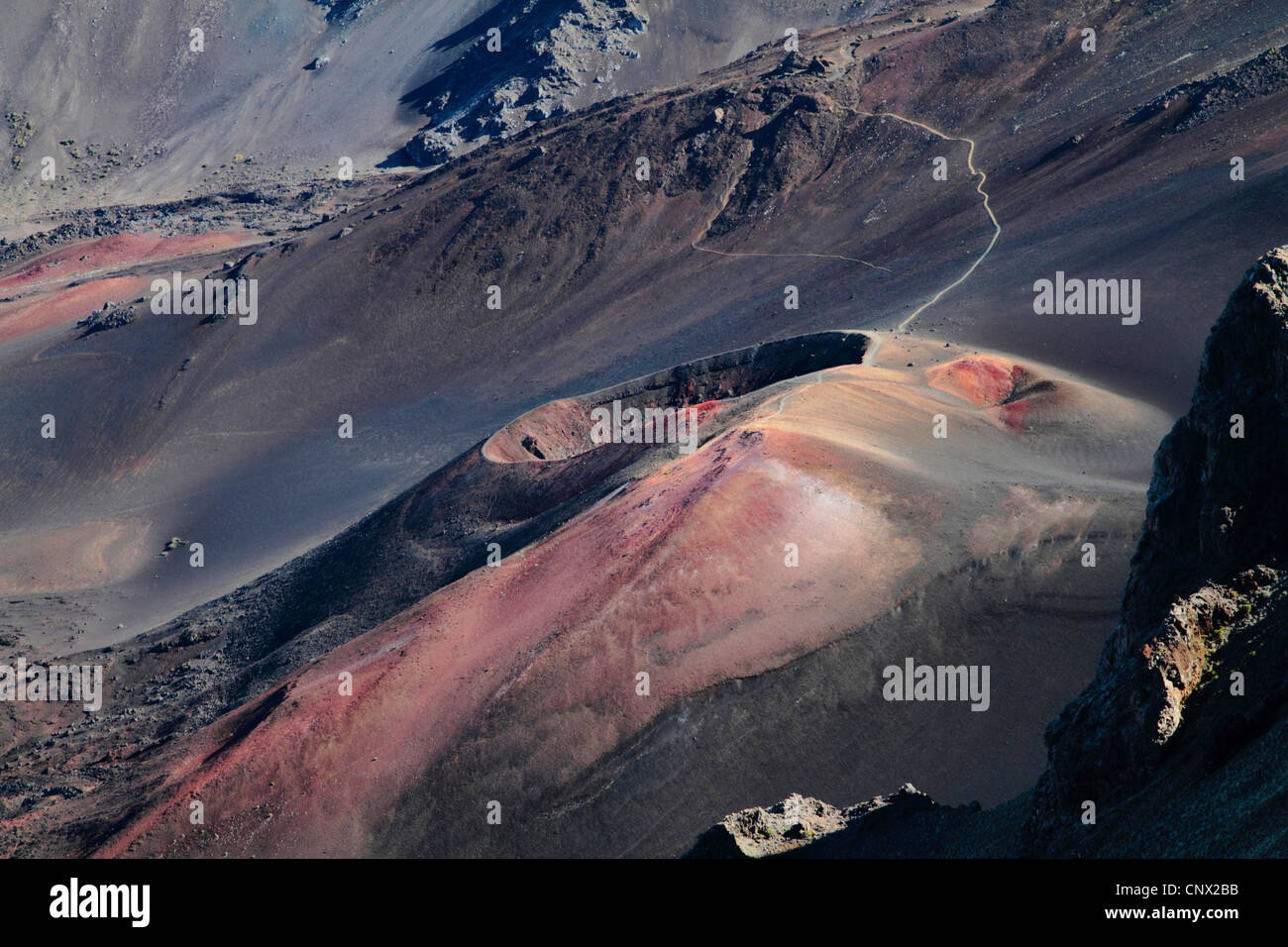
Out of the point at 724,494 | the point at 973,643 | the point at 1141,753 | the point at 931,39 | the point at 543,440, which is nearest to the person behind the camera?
the point at 1141,753

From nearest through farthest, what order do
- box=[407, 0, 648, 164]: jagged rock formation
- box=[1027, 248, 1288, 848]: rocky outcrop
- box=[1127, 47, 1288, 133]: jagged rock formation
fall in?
box=[1027, 248, 1288, 848]: rocky outcrop, box=[1127, 47, 1288, 133]: jagged rock formation, box=[407, 0, 648, 164]: jagged rock formation

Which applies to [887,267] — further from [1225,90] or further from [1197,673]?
[1197,673]

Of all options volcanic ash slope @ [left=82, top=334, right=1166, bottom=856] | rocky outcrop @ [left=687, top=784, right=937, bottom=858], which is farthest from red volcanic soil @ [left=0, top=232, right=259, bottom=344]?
rocky outcrop @ [left=687, top=784, right=937, bottom=858]

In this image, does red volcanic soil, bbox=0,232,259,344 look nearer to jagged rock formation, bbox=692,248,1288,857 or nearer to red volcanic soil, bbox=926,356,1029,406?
red volcanic soil, bbox=926,356,1029,406

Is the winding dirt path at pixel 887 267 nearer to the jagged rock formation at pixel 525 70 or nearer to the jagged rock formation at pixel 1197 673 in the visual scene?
the jagged rock formation at pixel 1197 673

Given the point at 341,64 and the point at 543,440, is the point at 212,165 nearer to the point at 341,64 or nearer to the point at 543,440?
the point at 341,64
